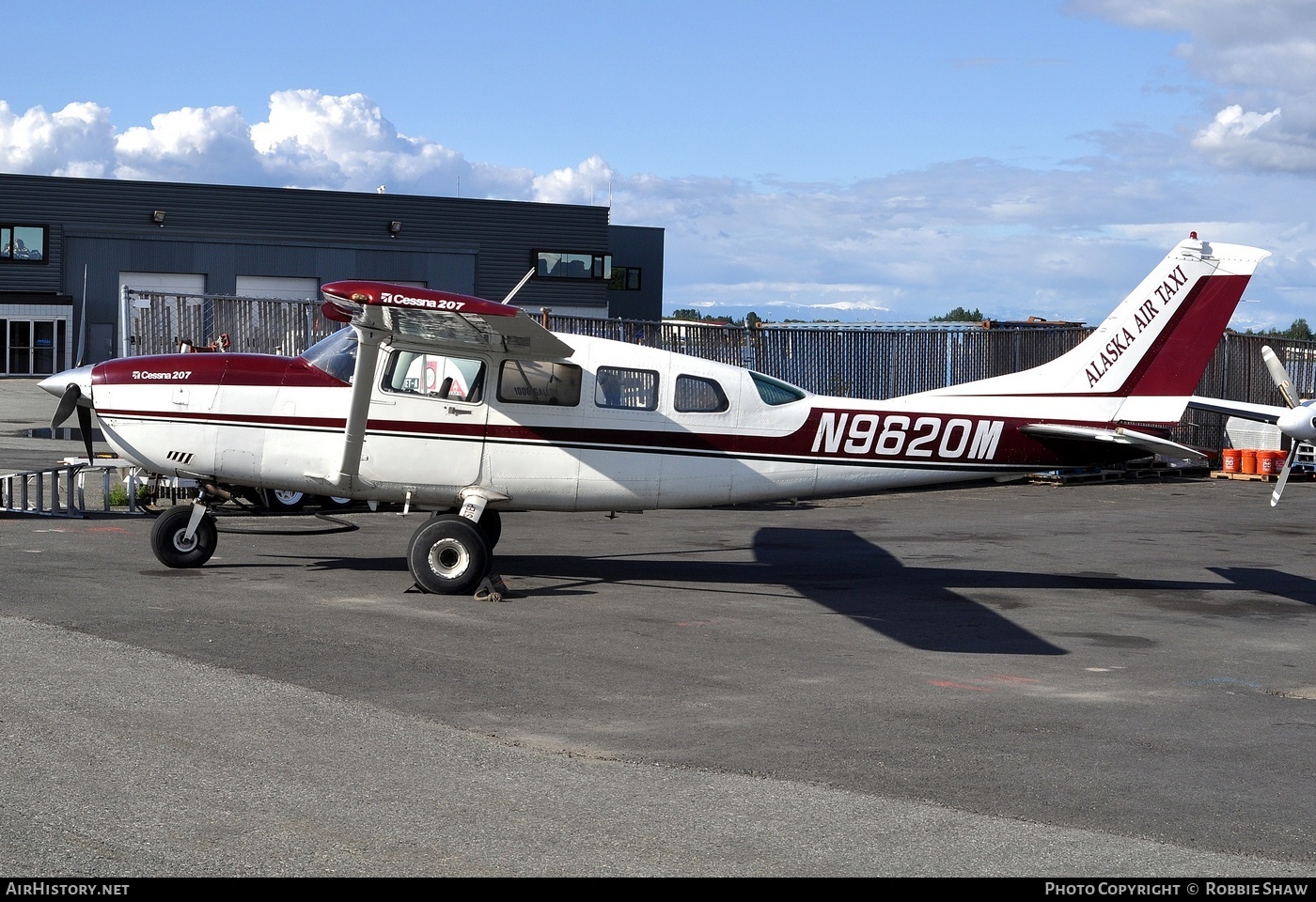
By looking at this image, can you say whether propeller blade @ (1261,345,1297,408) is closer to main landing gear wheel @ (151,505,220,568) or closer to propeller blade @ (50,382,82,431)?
main landing gear wheel @ (151,505,220,568)

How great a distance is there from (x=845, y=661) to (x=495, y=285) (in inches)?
1850

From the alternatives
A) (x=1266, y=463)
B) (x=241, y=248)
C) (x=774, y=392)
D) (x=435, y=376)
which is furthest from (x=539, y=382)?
(x=241, y=248)

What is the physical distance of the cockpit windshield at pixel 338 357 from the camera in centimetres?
1155

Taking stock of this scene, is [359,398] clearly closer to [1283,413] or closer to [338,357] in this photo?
[338,357]

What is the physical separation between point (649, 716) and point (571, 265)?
49509mm

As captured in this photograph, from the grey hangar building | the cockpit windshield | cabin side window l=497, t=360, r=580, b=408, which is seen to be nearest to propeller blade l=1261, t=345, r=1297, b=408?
cabin side window l=497, t=360, r=580, b=408

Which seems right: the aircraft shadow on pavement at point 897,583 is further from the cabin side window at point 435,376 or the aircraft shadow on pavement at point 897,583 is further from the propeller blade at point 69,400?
the propeller blade at point 69,400

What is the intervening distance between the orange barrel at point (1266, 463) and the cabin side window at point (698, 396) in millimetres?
18476

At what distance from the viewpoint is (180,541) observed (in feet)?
38.8

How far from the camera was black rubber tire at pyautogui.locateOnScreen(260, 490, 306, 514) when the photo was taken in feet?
54.6

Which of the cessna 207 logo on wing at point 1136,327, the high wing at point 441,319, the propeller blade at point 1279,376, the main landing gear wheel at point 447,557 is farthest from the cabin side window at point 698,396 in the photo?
the propeller blade at point 1279,376

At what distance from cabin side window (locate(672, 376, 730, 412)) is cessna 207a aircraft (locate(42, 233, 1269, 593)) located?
0.02 metres
